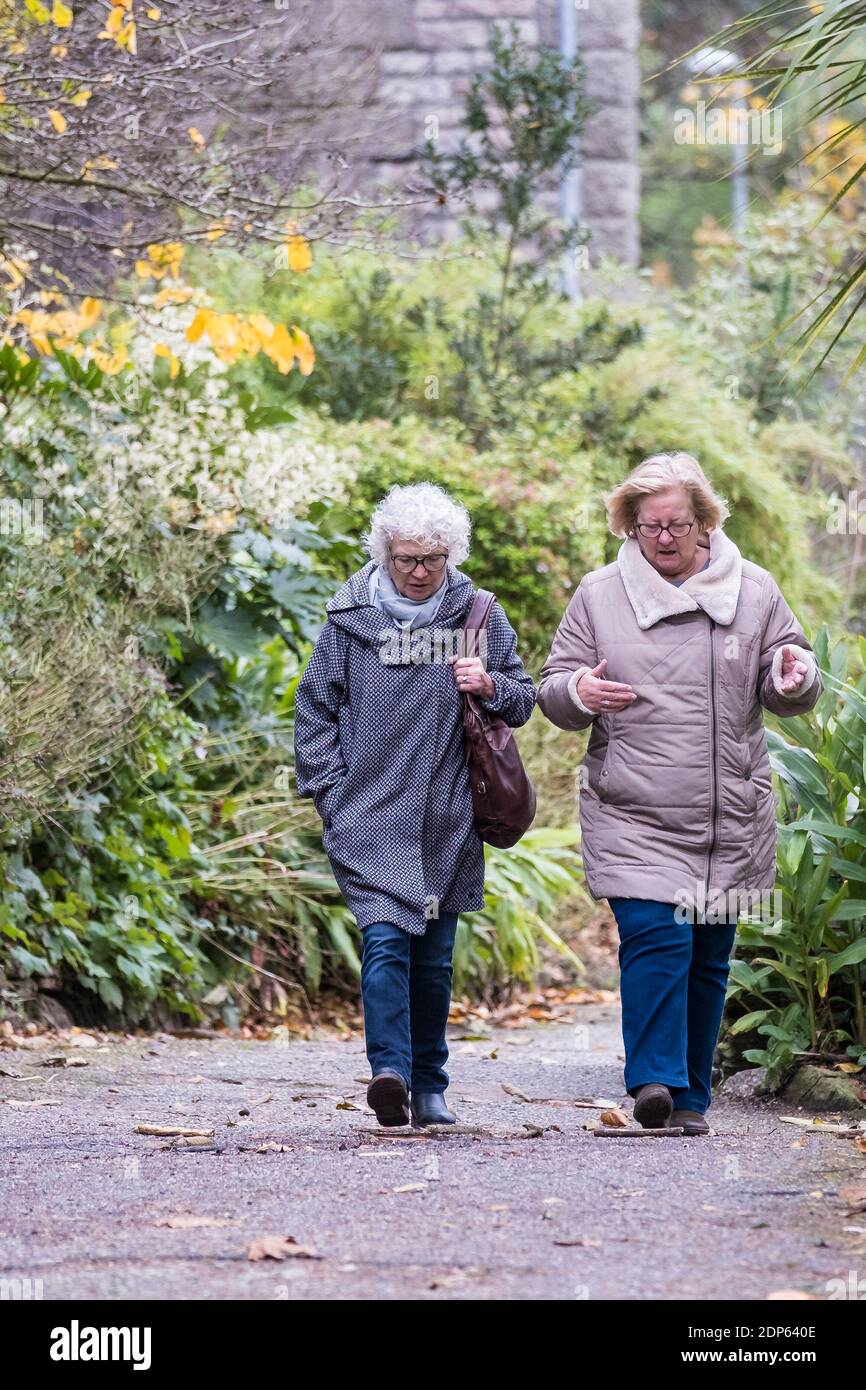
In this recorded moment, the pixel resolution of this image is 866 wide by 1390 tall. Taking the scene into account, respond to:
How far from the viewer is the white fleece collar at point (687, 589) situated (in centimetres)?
479

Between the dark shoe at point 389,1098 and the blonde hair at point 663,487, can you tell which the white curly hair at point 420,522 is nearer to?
the blonde hair at point 663,487

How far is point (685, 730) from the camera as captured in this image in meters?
4.73

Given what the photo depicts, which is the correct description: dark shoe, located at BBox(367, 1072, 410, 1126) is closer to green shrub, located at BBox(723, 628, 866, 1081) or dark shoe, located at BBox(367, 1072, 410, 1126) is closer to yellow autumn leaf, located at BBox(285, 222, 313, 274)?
green shrub, located at BBox(723, 628, 866, 1081)

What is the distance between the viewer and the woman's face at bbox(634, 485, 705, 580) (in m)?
4.84

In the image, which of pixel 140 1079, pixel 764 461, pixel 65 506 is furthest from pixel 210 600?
pixel 764 461

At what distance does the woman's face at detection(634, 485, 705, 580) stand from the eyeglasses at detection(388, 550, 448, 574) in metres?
0.53

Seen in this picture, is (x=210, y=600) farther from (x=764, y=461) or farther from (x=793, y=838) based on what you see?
(x=764, y=461)

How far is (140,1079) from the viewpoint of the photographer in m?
6.10

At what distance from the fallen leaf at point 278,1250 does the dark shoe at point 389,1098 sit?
3.87 feet

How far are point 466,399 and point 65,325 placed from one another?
12.4 feet

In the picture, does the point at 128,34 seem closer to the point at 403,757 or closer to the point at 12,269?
the point at 12,269

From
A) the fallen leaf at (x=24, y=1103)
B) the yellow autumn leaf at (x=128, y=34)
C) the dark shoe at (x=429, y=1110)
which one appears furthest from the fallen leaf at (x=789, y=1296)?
the yellow autumn leaf at (x=128, y=34)

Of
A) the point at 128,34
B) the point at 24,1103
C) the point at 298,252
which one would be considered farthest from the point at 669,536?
the point at 128,34

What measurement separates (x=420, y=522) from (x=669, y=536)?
2.09 feet
